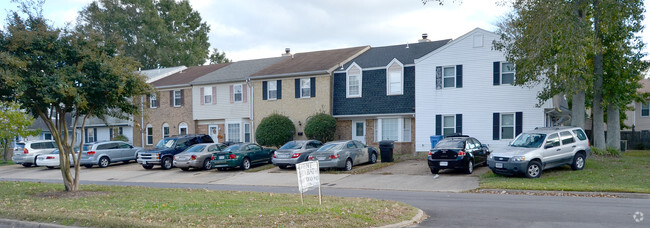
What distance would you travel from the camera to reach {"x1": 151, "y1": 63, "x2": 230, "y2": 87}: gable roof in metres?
38.5

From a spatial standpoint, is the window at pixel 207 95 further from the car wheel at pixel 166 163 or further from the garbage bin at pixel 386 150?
the garbage bin at pixel 386 150

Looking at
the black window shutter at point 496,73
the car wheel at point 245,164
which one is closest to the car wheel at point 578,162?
the black window shutter at point 496,73

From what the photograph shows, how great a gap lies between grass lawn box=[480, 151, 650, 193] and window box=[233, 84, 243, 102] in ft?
64.7

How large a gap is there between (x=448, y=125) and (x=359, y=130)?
18.7 feet

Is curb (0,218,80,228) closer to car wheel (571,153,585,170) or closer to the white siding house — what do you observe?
car wheel (571,153,585,170)

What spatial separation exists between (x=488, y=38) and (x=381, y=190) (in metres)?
12.0

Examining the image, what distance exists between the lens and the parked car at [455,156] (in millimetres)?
19906

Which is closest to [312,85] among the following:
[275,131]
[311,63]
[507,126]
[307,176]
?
[311,63]

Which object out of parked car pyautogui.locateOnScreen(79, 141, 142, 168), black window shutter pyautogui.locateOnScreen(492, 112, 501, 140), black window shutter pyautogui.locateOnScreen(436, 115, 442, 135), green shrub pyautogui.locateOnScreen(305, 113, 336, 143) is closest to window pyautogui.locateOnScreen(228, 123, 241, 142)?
parked car pyautogui.locateOnScreen(79, 141, 142, 168)

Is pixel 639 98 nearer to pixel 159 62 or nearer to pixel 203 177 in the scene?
pixel 203 177

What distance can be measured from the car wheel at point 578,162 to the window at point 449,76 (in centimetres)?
873

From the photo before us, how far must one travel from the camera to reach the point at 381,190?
17750mm

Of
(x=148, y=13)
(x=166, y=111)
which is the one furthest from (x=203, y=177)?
(x=148, y=13)

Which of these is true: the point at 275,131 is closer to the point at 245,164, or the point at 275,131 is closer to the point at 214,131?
the point at 245,164
